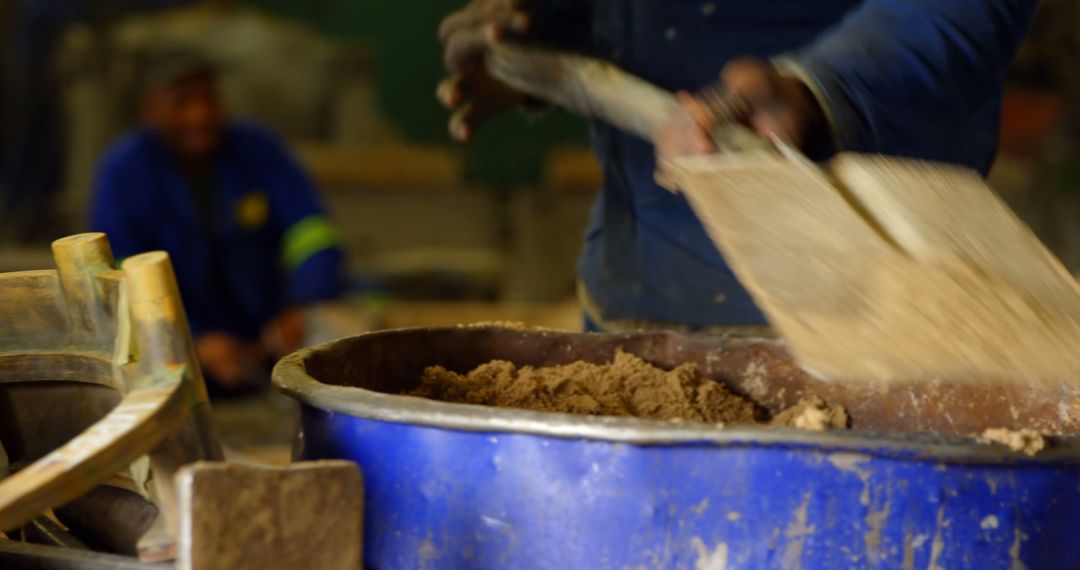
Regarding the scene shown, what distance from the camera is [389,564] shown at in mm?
1262

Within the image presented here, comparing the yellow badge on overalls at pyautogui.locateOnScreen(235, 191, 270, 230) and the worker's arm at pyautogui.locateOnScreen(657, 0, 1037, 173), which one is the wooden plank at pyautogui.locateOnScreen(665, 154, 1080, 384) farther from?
the yellow badge on overalls at pyautogui.locateOnScreen(235, 191, 270, 230)

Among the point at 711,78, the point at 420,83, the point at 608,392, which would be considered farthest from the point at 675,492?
the point at 420,83

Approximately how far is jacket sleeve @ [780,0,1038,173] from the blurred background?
3.81 metres

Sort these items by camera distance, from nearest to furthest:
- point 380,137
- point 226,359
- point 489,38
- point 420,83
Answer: point 489,38 → point 226,359 → point 420,83 → point 380,137

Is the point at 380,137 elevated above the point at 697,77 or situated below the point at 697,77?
below

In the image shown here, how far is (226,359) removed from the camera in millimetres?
4133

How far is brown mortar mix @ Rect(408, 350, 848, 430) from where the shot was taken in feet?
4.92

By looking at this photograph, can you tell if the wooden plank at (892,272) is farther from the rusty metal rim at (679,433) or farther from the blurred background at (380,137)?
the blurred background at (380,137)

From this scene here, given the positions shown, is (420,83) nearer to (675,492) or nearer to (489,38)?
(489,38)

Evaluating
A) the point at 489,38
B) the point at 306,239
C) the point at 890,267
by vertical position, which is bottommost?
the point at 306,239

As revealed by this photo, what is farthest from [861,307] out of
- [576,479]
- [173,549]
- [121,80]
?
[121,80]

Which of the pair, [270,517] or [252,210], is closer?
[270,517]

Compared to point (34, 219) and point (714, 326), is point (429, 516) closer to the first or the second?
point (714, 326)

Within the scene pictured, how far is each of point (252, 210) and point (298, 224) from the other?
0.51 ft
